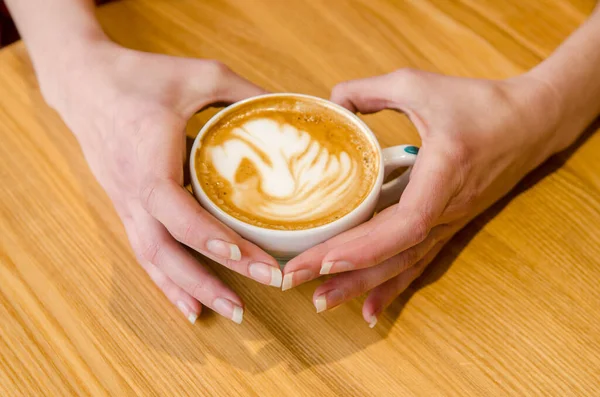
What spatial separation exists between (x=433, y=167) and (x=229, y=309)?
312 mm

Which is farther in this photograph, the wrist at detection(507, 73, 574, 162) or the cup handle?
the wrist at detection(507, 73, 574, 162)

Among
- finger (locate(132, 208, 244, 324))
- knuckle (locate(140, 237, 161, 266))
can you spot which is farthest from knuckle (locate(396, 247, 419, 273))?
knuckle (locate(140, 237, 161, 266))

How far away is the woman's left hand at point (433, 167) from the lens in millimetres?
672

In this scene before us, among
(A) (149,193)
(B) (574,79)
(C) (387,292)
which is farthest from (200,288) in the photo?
(B) (574,79)

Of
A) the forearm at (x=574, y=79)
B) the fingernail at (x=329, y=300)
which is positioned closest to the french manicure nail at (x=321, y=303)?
the fingernail at (x=329, y=300)

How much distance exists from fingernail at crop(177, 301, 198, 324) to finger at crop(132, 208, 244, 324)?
0.02 meters

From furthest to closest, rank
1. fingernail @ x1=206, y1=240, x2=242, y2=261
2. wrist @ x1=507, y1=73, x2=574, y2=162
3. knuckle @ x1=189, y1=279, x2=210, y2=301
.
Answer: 1. wrist @ x1=507, y1=73, x2=574, y2=162
2. knuckle @ x1=189, y1=279, x2=210, y2=301
3. fingernail @ x1=206, y1=240, x2=242, y2=261

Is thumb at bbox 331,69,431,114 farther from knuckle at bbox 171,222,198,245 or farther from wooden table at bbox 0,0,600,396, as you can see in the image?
knuckle at bbox 171,222,198,245

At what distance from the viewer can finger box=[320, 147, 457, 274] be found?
65cm

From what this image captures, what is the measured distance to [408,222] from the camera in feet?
2.25

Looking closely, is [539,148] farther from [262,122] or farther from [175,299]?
[175,299]

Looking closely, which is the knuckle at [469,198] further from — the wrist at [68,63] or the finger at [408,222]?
the wrist at [68,63]

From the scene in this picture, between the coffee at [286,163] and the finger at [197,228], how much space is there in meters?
0.04

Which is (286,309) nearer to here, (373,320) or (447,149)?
(373,320)
